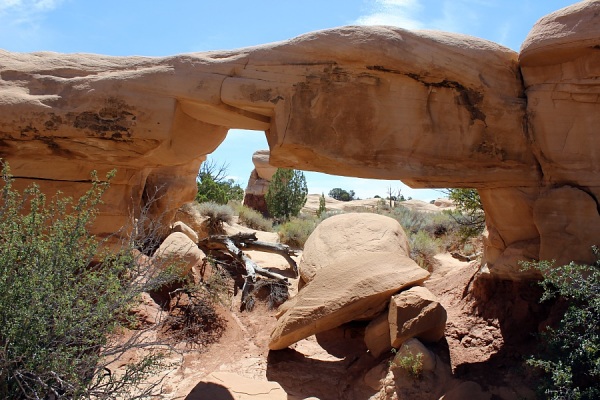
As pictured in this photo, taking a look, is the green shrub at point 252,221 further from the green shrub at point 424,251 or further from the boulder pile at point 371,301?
the boulder pile at point 371,301

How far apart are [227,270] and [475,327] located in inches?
195

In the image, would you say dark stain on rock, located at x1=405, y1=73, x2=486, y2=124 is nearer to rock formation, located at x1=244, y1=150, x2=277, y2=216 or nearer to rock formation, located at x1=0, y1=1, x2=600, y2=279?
rock formation, located at x1=0, y1=1, x2=600, y2=279

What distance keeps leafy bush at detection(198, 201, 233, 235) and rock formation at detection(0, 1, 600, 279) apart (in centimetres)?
769

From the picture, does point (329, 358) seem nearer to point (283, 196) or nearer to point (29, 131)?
point (29, 131)

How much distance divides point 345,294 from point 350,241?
1226 millimetres

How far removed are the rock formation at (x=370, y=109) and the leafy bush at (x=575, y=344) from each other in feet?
1.61

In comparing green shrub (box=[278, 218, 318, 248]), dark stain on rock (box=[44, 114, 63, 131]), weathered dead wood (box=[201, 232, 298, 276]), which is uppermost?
dark stain on rock (box=[44, 114, 63, 131])

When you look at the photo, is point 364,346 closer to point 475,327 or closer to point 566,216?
point 475,327

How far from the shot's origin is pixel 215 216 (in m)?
14.3

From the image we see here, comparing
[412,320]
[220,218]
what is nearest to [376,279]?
[412,320]

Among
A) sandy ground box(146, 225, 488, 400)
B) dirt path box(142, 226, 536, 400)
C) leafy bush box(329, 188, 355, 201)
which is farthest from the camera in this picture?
leafy bush box(329, 188, 355, 201)

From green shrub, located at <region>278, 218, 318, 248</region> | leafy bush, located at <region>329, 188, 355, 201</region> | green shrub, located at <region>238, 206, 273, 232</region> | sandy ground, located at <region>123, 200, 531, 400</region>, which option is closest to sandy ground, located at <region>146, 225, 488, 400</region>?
sandy ground, located at <region>123, 200, 531, 400</region>

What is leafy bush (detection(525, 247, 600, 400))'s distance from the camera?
14.9 ft

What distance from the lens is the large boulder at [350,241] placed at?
7.52 metres
